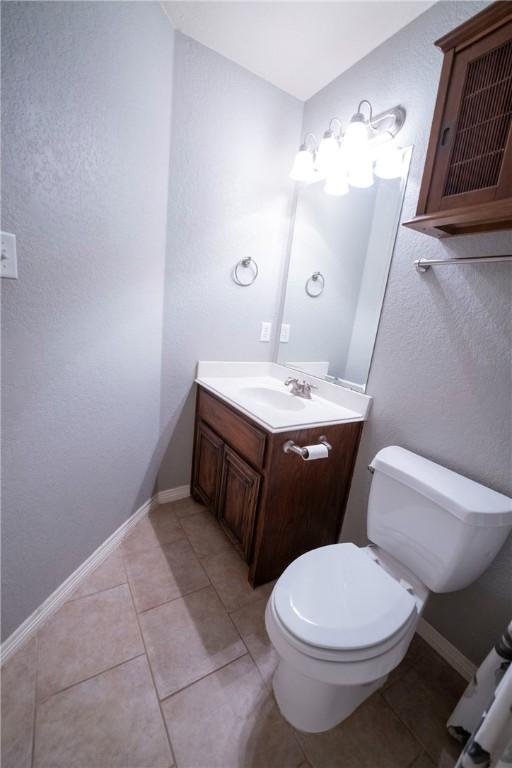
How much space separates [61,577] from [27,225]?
1302 mm

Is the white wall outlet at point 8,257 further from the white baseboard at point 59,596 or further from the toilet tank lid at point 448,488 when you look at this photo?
the toilet tank lid at point 448,488

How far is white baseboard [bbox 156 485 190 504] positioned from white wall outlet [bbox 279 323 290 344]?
1131mm

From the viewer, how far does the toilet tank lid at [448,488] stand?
91 centimetres

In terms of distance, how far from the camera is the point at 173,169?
1.45m

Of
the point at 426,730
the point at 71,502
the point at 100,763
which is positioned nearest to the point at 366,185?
the point at 71,502

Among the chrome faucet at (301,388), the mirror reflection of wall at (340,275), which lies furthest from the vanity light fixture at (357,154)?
the chrome faucet at (301,388)

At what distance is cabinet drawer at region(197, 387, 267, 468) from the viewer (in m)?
1.26

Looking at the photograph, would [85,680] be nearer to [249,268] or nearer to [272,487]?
[272,487]

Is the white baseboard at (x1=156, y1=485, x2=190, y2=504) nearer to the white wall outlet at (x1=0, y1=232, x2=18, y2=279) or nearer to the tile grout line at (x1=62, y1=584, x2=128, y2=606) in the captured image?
the tile grout line at (x1=62, y1=584, x2=128, y2=606)

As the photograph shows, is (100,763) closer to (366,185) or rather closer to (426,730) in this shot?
(426,730)

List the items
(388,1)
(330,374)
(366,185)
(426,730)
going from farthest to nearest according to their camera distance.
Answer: (330,374)
(366,185)
(388,1)
(426,730)

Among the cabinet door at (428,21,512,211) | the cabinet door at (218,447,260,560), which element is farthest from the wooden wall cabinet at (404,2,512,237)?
the cabinet door at (218,447,260,560)

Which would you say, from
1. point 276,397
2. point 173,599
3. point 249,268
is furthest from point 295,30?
point 173,599

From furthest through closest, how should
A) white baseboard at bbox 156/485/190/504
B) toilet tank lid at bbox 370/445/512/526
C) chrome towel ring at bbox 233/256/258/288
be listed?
white baseboard at bbox 156/485/190/504 < chrome towel ring at bbox 233/256/258/288 < toilet tank lid at bbox 370/445/512/526
